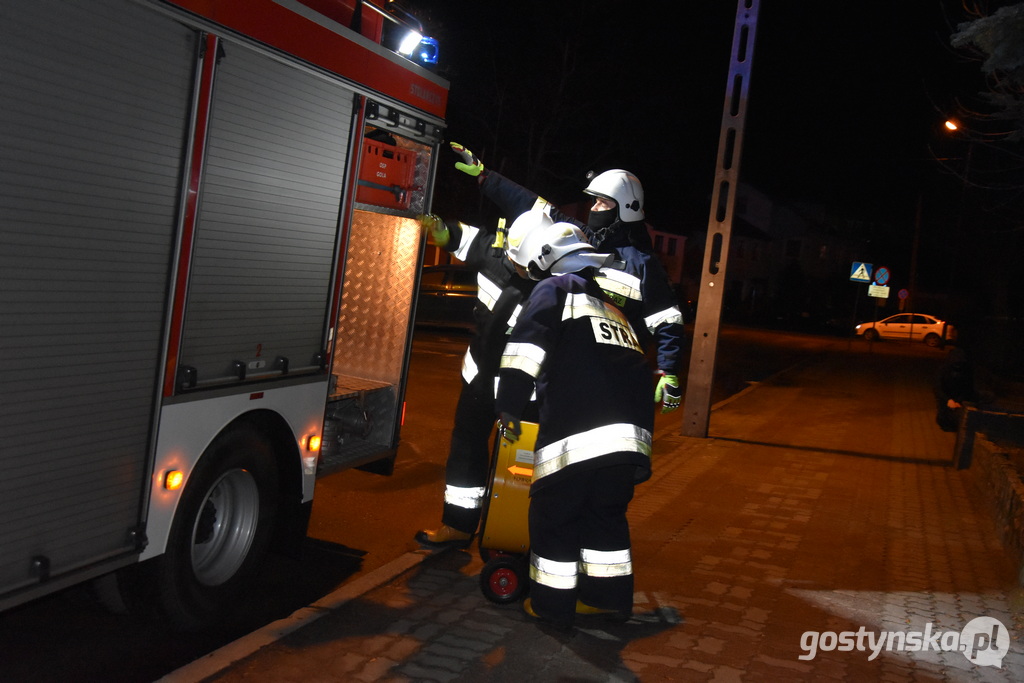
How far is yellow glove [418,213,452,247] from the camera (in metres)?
5.45

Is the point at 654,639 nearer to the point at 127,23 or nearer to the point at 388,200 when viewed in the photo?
the point at 388,200

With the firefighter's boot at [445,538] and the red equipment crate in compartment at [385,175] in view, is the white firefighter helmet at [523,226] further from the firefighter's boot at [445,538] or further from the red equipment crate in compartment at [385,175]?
the firefighter's boot at [445,538]

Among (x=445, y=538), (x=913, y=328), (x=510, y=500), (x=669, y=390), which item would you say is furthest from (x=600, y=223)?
(x=913, y=328)

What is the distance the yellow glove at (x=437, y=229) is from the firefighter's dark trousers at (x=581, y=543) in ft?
5.66

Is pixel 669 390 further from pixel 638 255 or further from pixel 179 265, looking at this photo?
pixel 179 265

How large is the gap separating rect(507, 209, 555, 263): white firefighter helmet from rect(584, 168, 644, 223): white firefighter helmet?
0.74 metres

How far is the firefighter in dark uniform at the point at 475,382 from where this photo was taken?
5.38 meters

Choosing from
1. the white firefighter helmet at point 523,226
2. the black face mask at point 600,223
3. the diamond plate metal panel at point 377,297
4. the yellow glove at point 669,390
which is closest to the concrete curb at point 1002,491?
the yellow glove at point 669,390

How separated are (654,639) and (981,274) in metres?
37.5

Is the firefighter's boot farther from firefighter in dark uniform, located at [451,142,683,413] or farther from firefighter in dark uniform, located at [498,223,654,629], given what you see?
firefighter in dark uniform, located at [451,142,683,413]

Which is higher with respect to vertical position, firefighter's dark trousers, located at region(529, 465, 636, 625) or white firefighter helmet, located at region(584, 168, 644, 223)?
white firefighter helmet, located at region(584, 168, 644, 223)

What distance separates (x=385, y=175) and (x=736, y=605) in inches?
121

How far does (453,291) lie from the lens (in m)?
20.3

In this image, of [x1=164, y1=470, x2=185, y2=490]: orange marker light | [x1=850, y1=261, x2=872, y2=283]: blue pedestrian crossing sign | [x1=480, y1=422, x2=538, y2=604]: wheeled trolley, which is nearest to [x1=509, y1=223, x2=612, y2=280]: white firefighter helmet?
[x1=480, y1=422, x2=538, y2=604]: wheeled trolley
